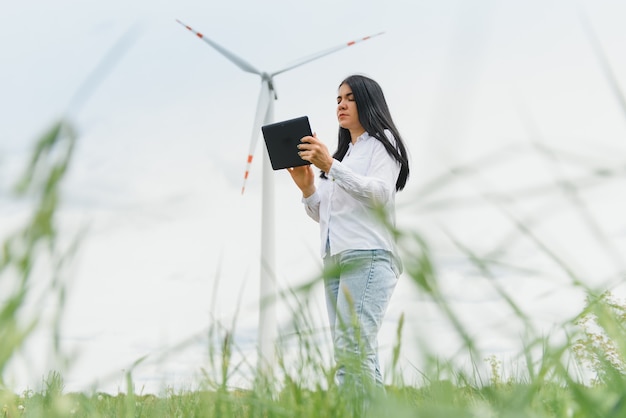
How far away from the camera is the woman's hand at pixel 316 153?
402 cm

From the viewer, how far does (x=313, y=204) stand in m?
4.44

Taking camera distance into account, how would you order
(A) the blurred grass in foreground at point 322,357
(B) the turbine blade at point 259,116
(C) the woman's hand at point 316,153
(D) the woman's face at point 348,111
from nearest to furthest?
1. (A) the blurred grass in foreground at point 322,357
2. (C) the woman's hand at point 316,153
3. (D) the woman's face at point 348,111
4. (B) the turbine blade at point 259,116

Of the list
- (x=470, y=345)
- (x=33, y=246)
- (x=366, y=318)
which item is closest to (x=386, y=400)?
(x=470, y=345)

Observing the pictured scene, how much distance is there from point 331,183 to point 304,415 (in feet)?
10.7

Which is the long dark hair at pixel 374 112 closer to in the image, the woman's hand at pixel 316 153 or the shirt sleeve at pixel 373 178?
the shirt sleeve at pixel 373 178

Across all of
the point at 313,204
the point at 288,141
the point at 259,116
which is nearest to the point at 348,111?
the point at 288,141

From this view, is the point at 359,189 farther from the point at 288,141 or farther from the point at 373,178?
the point at 288,141

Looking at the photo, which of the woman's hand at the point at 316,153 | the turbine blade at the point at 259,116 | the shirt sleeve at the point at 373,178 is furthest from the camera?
the turbine blade at the point at 259,116

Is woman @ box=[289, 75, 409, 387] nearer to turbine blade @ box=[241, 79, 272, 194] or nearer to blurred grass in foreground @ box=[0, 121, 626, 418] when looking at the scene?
blurred grass in foreground @ box=[0, 121, 626, 418]

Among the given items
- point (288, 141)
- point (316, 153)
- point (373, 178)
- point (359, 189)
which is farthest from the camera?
point (288, 141)

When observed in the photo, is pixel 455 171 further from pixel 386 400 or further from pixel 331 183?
pixel 331 183

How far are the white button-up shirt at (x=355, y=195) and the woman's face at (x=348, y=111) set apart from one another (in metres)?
0.11

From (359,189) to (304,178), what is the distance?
2.47 feet

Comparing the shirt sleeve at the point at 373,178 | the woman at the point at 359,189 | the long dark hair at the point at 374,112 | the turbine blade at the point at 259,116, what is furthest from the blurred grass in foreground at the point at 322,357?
the turbine blade at the point at 259,116
